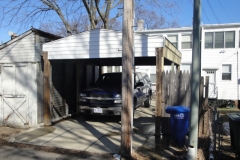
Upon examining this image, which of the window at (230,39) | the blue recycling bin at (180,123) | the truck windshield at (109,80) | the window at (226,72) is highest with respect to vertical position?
the window at (230,39)

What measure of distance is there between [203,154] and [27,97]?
19.9ft

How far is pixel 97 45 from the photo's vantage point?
7.23m

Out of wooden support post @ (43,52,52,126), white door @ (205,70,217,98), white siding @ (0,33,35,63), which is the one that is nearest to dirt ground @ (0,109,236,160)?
wooden support post @ (43,52,52,126)

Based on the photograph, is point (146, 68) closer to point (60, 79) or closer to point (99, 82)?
point (99, 82)

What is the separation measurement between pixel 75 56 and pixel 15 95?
2782mm

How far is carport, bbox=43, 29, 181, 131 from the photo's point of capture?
674 cm

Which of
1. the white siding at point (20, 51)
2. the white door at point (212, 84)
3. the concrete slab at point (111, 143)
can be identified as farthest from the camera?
the white door at point (212, 84)

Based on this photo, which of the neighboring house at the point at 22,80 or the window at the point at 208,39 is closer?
the neighboring house at the point at 22,80

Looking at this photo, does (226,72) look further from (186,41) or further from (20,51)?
(20,51)

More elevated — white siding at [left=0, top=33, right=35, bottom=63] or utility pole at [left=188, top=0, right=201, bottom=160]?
white siding at [left=0, top=33, right=35, bottom=63]

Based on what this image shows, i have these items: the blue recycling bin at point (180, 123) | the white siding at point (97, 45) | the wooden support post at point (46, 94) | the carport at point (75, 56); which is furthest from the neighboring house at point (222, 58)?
the wooden support post at point (46, 94)

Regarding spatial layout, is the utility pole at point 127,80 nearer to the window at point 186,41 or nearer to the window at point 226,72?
the window at point 186,41

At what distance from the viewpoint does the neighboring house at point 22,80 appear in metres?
7.98

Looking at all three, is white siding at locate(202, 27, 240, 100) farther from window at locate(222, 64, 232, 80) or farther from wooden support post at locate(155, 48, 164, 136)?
wooden support post at locate(155, 48, 164, 136)
